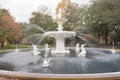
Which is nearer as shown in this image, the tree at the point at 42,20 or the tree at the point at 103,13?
the tree at the point at 103,13

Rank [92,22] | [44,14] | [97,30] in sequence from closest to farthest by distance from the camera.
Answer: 1. [92,22]
2. [97,30]
3. [44,14]

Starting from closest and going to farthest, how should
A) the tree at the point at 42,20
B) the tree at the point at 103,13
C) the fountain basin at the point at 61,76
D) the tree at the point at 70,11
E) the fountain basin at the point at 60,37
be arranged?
the fountain basin at the point at 61,76
the fountain basin at the point at 60,37
the tree at the point at 103,13
the tree at the point at 70,11
the tree at the point at 42,20

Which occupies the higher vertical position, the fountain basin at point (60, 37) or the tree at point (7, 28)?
the tree at point (7, 28)

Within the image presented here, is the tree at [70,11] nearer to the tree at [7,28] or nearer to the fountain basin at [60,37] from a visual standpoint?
the tree at [7,28]

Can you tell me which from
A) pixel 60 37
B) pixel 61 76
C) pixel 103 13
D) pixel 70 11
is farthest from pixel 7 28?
A: pixel 61 76

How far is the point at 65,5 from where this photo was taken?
3694 centimetres

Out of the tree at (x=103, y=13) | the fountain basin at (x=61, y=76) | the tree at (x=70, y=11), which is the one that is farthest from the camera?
the tree at (x=70, y=11)

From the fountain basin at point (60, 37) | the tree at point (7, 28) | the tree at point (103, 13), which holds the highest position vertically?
the tree at point (103, 13)

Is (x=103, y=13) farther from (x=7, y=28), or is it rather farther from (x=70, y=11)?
(x=7, y=28)

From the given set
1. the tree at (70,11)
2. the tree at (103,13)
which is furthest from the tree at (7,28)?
the tree at (103,13)

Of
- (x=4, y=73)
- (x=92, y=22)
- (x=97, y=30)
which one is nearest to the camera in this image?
(x=4, y=73)

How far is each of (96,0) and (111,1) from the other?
8.62 ft

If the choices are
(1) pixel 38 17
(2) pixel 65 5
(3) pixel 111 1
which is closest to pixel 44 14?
(1) pixel 38 17

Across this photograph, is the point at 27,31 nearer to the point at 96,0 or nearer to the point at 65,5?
the point at 65,5
